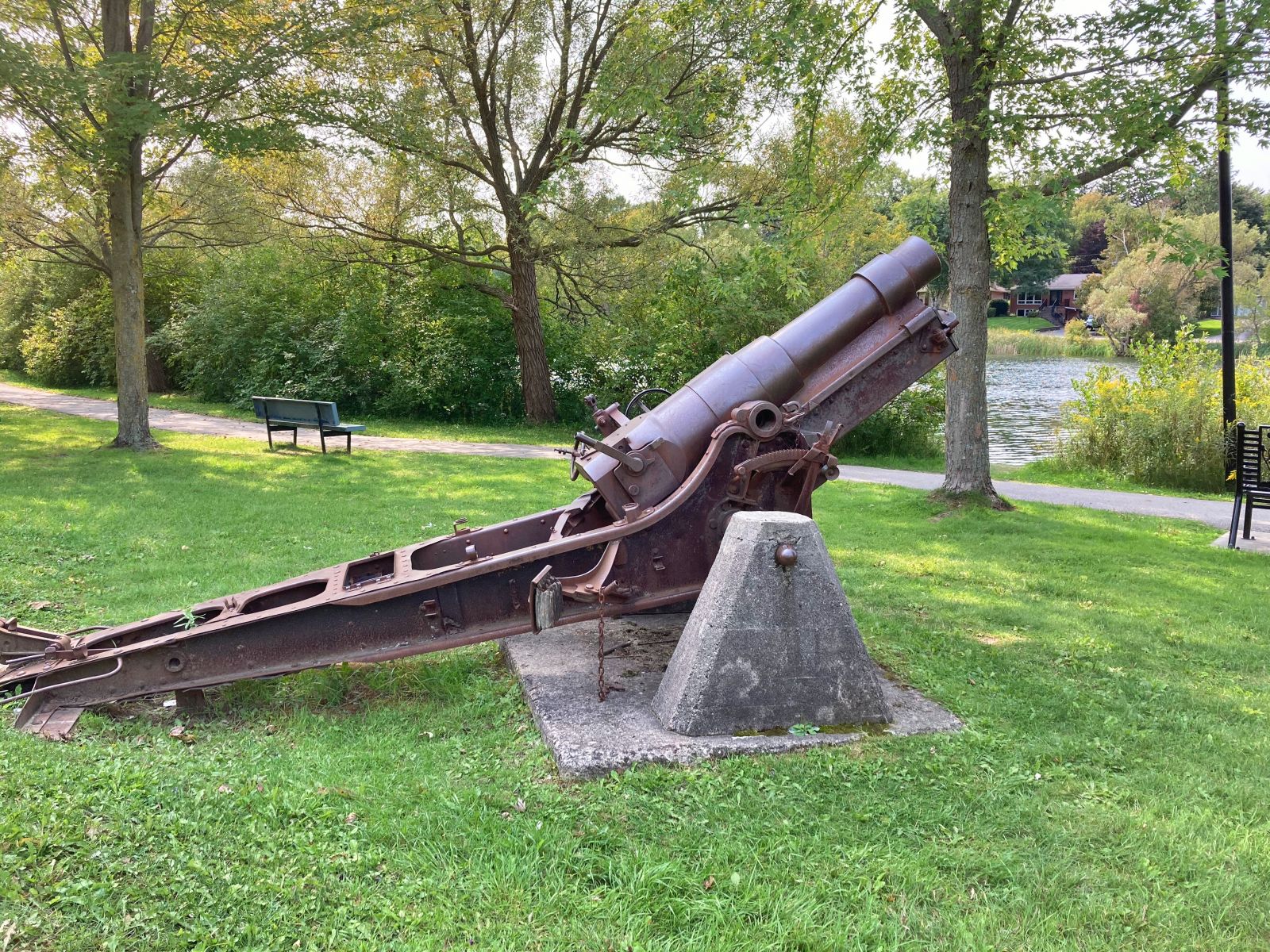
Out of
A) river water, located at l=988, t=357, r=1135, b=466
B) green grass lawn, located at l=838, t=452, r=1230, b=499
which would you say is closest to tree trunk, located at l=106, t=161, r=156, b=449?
green grass lawn, located at l=838, t=452, r=1230, b=499

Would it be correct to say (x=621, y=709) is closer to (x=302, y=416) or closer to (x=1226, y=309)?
(x=302, y=416)

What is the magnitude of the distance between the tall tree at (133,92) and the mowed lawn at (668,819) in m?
6.71

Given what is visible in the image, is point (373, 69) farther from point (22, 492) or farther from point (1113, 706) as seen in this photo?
point (1113, 706)

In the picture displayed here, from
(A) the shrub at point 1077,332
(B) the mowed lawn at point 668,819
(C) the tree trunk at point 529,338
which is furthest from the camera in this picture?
(A) the shrub at point 1077,332

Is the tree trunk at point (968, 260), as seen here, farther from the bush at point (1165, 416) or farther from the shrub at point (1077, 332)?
the shrub at point (1077, 332)

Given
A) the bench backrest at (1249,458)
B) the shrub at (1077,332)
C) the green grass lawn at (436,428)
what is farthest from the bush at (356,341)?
the shrub at (1077,332)

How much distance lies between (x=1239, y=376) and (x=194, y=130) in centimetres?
1448

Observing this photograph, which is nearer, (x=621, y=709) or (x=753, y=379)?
(x=621, y=709)

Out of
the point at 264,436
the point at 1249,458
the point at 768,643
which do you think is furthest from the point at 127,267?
the point at 1249,458

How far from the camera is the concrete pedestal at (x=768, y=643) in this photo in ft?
11.3

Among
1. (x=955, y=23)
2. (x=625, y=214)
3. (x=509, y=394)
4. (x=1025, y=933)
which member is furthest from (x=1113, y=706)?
(x=509, y=394)

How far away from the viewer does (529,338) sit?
57.4 ft

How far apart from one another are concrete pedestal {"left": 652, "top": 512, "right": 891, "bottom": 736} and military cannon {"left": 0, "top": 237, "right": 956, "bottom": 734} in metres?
0.38

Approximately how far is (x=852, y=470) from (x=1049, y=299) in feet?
239
